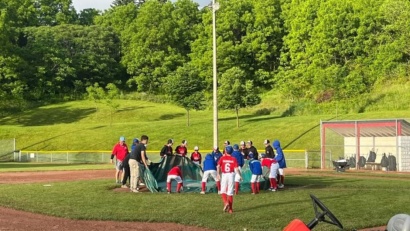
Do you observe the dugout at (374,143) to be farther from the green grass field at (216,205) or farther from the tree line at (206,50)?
the tree line at (206,50)

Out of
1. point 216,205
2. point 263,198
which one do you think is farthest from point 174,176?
point 216,205

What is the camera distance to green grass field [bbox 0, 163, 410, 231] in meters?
13.4

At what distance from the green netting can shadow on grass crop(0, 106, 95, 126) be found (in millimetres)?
53309

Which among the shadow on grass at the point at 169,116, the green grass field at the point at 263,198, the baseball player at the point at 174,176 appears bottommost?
the green grass field at the point at 263,198

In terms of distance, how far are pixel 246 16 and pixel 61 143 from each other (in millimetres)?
36259

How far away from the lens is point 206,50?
273ft

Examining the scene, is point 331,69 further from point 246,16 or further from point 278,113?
point 246,16

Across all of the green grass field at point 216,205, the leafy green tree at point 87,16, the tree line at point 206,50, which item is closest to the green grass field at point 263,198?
the green grass field at point 216,205

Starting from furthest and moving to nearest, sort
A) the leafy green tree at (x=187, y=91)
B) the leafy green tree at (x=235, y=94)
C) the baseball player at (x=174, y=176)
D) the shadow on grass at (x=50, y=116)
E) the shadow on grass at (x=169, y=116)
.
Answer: the shadow on grass at (x=50, y=116) → the shadow on grass at (x=169, y=116) → the leafy green tree at (x=187, y=91) → the leafy green tree at (x=235, y=94) → the baseball player at (x=174, y=176)

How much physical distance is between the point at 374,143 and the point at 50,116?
51.7 meters

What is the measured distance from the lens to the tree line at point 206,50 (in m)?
60.6

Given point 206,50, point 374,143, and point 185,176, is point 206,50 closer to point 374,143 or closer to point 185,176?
point 374,143

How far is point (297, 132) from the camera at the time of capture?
50.0 meters

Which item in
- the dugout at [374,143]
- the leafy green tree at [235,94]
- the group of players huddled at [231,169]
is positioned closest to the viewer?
the group of players huddled at [231,169]
